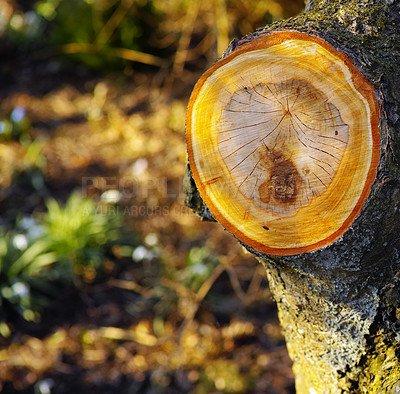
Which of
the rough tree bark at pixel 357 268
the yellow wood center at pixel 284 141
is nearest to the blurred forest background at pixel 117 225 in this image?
the rough tree bark at pixel 357 268

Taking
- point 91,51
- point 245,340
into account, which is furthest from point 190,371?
point 91,51

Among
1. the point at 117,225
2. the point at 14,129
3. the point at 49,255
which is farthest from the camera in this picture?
the point at 14,129

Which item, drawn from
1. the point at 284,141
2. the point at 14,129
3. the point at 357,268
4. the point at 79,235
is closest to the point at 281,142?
the point at 284,141

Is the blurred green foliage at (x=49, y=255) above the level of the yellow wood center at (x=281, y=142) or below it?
below

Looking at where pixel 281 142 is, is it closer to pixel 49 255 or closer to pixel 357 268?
pixel 357 268

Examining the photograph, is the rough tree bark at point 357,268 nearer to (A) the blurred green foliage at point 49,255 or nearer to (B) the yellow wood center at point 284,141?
(B) the yellow wood center at point 284,141

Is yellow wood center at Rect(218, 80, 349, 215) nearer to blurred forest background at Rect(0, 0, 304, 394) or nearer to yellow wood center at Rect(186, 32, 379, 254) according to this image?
yellow wood center at Rect(186, 32, 379, 254)

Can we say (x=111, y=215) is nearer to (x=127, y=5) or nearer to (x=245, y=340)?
(x=245, y=340)
